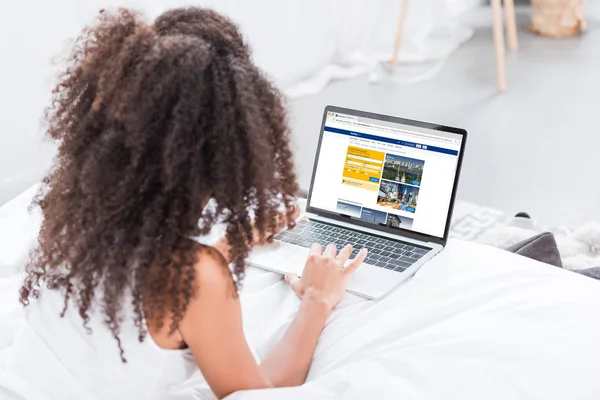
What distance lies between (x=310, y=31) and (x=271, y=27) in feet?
0.88

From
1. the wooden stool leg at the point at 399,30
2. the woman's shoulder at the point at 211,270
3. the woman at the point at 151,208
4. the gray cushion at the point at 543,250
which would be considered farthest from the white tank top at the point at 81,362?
the wooden stool leg at the point at 399,30

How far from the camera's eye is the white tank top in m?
0.97

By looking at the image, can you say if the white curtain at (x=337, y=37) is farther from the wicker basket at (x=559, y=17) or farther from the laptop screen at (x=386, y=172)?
the laptop screen at (x=386, y=172)

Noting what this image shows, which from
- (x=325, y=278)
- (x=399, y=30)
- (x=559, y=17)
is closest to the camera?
(x=325, y=278)

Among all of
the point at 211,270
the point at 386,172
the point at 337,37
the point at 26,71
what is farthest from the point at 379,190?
the point at 337,37

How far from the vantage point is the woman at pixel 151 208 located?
2.81 feet

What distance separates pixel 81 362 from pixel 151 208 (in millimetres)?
257

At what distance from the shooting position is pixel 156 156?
863mm

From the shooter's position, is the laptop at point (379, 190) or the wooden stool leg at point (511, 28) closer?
the laptop at point (379, 190)

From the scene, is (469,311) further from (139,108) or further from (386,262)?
(139,108)

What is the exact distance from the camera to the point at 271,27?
10.3 feet

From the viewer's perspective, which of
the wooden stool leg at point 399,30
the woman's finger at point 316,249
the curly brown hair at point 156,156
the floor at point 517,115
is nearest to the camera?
the curly brown hair at point 156,156

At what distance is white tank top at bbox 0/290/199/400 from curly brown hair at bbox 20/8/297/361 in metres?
0.04

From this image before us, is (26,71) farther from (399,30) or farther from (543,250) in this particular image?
(399,30)
